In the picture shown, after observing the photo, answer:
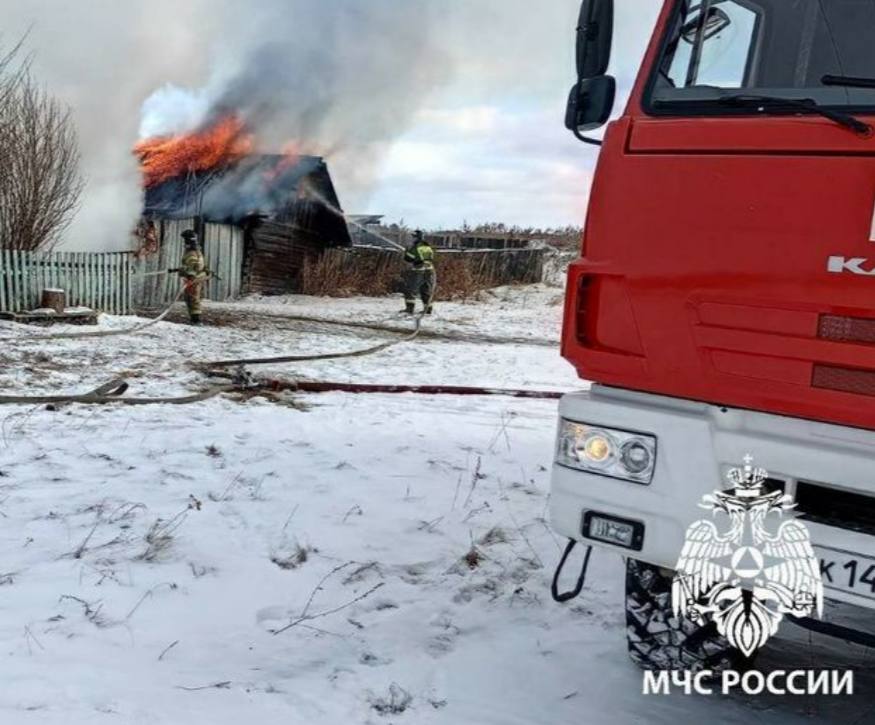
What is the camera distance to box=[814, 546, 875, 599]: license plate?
6.02 feet

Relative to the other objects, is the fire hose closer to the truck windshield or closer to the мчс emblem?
the truck windshield

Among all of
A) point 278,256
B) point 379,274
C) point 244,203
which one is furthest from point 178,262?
point 379,274

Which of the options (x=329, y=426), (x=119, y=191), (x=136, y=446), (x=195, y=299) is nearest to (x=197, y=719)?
(x=136, y=446)

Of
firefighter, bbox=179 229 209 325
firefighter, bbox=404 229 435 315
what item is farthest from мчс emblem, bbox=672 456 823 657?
firefighter, bbox=404 229 435 315

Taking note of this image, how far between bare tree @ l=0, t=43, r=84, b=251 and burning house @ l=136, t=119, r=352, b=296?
7.87 ft

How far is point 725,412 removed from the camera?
6.82 ft

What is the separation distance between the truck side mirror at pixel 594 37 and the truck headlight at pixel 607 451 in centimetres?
131

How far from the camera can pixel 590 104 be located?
2662mm

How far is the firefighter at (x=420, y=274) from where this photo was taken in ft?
55.0

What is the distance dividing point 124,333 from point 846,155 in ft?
34.2

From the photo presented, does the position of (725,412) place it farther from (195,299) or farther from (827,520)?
(195,299)

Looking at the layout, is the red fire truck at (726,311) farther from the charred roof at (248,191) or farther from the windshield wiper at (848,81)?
the charred roof at (248,191)

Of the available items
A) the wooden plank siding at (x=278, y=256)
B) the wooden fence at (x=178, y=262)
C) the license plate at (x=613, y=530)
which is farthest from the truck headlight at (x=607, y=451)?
the wooden plank siding at (x=278, y=256)

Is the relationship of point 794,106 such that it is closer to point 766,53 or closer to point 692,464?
point 766,53
